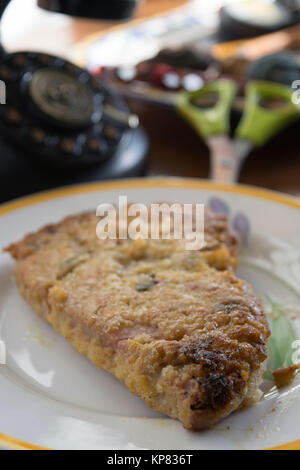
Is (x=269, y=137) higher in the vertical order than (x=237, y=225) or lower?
higher

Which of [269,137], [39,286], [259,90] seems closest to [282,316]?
[39,286]

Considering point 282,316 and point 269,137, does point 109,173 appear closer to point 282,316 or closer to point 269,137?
point 269,137

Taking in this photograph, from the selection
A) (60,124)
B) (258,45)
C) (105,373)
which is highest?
(258,45)

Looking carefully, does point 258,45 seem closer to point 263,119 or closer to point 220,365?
point 263,119

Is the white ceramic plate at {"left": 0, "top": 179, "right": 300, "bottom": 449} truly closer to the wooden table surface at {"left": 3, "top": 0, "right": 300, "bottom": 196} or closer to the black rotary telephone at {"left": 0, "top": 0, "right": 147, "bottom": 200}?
the black rotary telephone at {"left": 0, "top": 0, "right": 147, "bottom": 200}

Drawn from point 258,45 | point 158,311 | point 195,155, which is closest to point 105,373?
point 158,311

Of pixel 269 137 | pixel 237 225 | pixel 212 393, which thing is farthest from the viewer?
pixel 269 137

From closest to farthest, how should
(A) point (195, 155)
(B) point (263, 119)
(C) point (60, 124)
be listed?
(C) point (60, 124) < (B) point (263, 119) < (A) point (195, 155)
